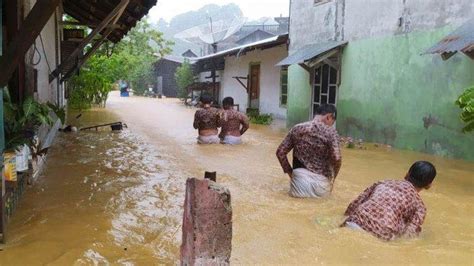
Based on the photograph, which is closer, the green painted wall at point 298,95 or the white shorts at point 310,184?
the white shorts at point 310,184

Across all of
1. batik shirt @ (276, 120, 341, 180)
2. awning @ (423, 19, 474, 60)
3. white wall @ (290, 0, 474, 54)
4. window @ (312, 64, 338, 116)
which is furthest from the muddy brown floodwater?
window @ (312, 64, 338, 116)

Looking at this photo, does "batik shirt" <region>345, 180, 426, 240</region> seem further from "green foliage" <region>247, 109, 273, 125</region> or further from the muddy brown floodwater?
"green foliage" <region>247, 109, 273, 125</region>

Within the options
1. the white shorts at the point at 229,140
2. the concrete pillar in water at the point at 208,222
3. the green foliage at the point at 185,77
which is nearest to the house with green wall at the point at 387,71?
the white shorts at the point at 229,140

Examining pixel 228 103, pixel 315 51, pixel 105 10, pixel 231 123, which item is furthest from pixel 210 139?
pixel 315 51

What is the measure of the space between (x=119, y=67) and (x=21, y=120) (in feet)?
69.8

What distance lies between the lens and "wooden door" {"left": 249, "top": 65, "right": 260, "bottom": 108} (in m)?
20.9

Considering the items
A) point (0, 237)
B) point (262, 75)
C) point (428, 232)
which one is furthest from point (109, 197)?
point (262, 75)

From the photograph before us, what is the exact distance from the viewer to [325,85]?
44.2 ft

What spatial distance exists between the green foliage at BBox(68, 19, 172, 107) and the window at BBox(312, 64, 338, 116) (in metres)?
8.04

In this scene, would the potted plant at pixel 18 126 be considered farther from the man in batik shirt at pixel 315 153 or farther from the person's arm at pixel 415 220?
the person's arm at pixel 415 220

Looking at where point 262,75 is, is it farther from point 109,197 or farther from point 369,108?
point 109,197

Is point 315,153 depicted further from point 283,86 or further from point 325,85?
point 283,86

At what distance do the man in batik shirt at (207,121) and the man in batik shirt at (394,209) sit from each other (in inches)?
248

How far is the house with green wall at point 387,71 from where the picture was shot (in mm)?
8992
